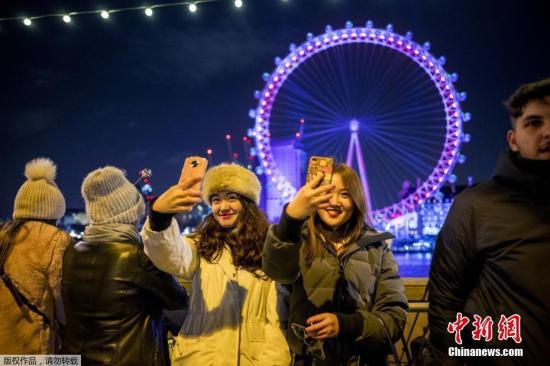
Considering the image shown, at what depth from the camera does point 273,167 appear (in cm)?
1477

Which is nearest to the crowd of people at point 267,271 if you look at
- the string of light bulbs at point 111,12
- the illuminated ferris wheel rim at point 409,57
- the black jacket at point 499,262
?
the black jacket at point 499,262

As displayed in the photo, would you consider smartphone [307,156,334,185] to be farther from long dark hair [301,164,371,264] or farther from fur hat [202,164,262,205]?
fur hat [202,164,262,205]

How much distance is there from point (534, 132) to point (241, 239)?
1.55 m

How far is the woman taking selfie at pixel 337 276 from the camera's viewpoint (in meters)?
1.72

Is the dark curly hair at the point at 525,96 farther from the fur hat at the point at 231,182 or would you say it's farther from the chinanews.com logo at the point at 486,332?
the fur hat at the point at 231,182

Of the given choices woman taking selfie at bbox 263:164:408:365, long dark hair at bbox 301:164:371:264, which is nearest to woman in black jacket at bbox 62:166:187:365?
woman taking selfie at bbox 263:164:408:365

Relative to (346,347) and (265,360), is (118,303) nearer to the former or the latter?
(265,360)

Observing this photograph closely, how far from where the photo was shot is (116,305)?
6.70ft

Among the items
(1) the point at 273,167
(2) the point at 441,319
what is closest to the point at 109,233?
(2) the point at 441,319

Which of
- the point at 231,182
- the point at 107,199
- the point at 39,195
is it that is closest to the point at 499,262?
the point at 231,182

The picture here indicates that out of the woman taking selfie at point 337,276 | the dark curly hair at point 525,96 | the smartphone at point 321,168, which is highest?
the dark curly hair at point 525,96

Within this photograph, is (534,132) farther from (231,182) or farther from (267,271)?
(231,182)

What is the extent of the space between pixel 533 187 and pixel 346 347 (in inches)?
42.2

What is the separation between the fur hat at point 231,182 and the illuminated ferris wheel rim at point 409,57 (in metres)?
11.6
